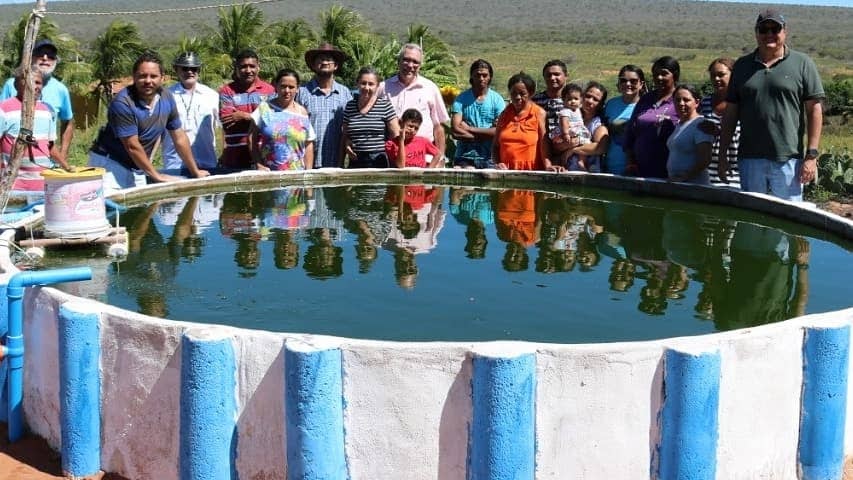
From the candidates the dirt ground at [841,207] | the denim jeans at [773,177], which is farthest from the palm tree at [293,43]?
the denim jeans at [773,177]

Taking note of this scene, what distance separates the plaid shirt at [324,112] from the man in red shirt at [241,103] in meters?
0.31

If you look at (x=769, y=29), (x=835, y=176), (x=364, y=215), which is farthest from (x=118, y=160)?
(x=835, y=176)

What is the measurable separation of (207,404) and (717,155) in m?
5.58

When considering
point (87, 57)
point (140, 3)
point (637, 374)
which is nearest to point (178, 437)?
point (637, 374)

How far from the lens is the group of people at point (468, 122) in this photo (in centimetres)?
702

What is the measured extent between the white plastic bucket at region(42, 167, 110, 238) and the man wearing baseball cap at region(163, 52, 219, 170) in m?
2.70

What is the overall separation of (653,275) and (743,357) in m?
1.97

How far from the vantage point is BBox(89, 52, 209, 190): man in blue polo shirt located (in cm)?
748

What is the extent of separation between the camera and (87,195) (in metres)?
5.60

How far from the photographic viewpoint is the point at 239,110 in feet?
28.5

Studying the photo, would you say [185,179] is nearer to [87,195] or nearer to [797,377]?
[87,195]

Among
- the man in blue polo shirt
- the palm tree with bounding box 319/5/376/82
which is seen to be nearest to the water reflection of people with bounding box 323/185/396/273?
the man in blue polo shirt

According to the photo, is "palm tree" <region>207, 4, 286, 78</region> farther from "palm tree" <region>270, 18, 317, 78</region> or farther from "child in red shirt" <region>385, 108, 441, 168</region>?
"child in red shirt" <region>385, 108, 441, 168</region>

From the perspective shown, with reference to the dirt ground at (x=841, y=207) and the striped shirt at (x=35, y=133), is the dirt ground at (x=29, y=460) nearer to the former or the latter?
the striped shirt at (x=35, y=133)
